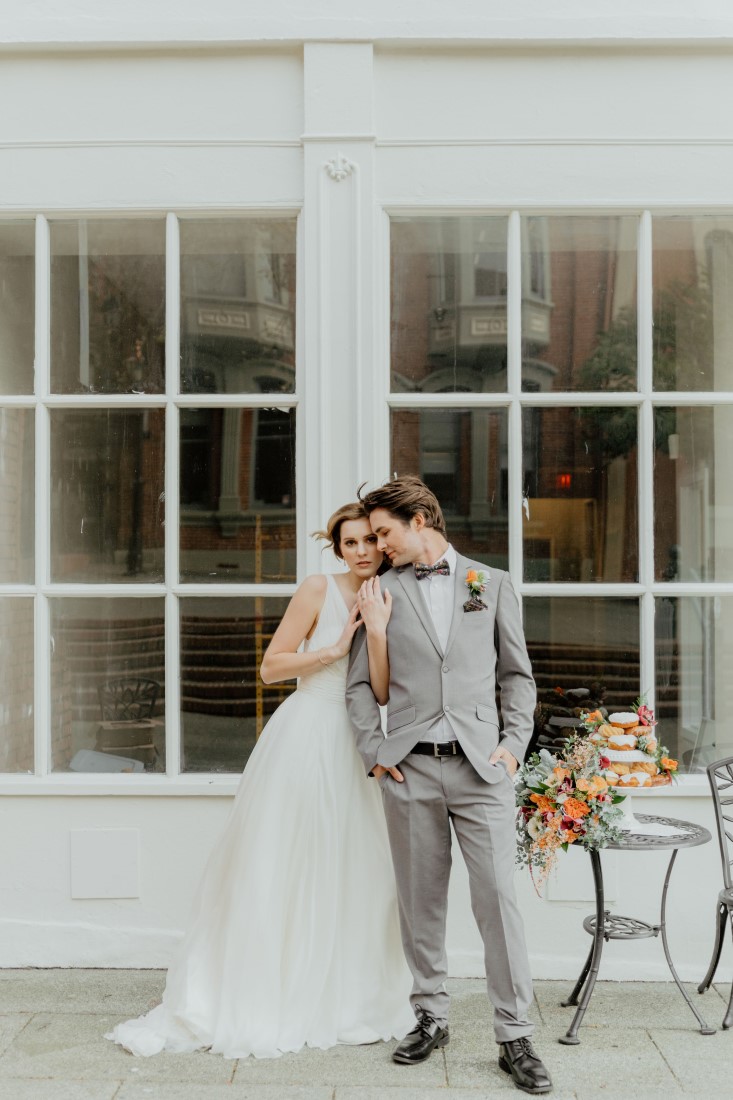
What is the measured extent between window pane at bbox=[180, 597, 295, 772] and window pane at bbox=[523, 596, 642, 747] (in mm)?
1134

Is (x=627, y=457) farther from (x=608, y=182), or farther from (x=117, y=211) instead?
(x=117, y=211)

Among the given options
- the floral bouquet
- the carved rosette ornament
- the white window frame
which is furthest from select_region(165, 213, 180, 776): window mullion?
the floral bouquet

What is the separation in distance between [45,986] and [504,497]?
9.41ft

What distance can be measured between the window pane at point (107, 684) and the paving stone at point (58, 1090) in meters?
1.45

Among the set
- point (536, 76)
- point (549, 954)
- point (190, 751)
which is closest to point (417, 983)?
point (549, 954)

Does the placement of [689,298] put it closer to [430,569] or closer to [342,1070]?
[430,569]

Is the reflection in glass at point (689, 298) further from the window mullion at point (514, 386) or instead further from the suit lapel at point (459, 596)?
the suit lapel at point (459, 596)

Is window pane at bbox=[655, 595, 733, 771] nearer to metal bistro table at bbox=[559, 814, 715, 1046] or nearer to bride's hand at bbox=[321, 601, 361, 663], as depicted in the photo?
metal bistro table at bbox=[559, 814, 715, 1046]

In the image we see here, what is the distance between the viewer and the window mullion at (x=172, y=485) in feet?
15.5

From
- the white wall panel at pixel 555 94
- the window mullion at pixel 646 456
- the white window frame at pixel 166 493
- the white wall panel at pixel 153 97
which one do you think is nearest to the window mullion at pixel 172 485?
the white window frame at pixel 166 493

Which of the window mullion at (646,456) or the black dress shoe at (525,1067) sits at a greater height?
the window mullion at (646,456)

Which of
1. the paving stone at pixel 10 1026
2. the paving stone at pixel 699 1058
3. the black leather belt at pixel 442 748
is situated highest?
the black leather belt at pixel 442 748

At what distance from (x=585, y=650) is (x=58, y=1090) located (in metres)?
2.69

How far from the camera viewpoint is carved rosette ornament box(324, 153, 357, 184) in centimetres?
458
